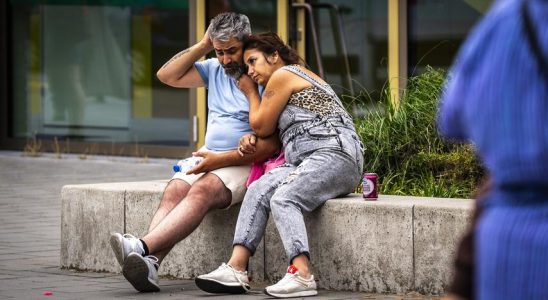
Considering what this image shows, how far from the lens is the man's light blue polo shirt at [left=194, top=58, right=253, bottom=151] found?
6.80 meters

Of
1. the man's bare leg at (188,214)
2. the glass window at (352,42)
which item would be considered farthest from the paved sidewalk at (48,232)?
the glass window at (352,42)

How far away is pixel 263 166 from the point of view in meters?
6.73

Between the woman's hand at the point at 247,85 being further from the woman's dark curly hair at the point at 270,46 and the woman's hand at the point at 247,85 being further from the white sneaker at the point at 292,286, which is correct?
the white sneaker at the point at 292,286

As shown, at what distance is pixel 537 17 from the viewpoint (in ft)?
7.72

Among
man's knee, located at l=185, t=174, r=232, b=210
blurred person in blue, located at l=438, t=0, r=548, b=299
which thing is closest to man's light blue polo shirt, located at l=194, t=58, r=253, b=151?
man's knee, located at l=185, t=174, r=232, b=210

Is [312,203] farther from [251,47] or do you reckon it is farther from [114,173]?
[114,173]

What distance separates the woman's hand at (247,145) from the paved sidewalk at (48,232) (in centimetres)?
70

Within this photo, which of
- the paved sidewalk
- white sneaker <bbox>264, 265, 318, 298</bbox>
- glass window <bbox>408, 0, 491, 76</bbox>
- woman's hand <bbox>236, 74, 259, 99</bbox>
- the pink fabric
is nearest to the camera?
white sneaker <bbox>264, 265, 318, 298</bbox>

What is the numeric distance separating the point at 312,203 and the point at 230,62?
96cm

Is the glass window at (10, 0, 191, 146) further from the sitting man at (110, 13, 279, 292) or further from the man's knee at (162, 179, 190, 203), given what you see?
the man's knee at (162, 179, 190, 203)

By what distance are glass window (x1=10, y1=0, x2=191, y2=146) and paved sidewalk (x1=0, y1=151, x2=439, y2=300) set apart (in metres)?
0.62

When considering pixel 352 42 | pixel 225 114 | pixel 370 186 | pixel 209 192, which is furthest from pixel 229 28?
pixel 352 42

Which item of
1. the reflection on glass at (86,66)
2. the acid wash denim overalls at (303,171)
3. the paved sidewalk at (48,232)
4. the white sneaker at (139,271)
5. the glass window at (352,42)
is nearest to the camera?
the acid wash denim overalls at (303,171)

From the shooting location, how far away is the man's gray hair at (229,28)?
673 cm
